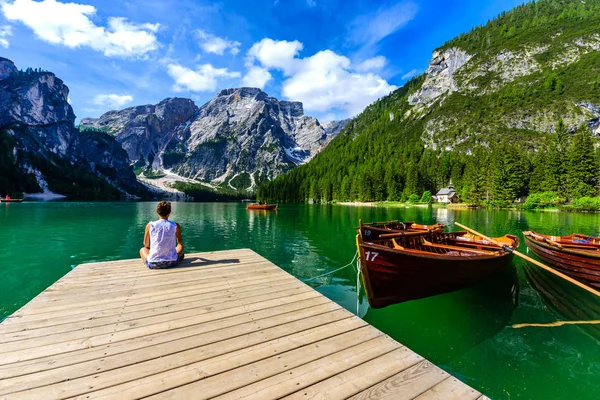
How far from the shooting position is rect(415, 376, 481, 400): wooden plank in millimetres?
3328

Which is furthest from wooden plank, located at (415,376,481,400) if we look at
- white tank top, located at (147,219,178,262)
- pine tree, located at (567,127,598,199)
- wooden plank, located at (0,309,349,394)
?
pine tree, located at (567,127,598,199)

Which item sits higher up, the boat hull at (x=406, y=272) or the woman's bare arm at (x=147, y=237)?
the woman's bare arm at (x=147, y=237)

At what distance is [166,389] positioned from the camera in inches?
131

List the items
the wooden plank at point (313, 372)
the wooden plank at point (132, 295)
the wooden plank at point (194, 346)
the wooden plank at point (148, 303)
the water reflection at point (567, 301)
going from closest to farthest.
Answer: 1. the wooden plank at point (313, 372)
2. the wooden plank at point (194, 346)
3. the wooden plank at point (148, 303)
4. the wooden plank at point (132, 295)
5. the water reflection at point (567, 301)

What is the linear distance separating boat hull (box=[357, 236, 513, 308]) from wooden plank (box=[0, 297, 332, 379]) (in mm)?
4208

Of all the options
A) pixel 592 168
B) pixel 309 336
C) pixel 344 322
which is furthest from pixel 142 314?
pixel 592 168

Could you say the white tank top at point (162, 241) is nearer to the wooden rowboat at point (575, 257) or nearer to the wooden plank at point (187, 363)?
the wooden plank at point (187, 363)

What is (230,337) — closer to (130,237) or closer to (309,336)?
(309,336)

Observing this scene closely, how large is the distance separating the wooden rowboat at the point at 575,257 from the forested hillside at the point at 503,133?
270ft

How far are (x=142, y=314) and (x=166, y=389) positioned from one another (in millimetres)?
2705

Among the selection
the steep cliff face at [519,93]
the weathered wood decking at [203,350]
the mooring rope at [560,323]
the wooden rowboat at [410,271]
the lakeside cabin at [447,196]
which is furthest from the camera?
the steep cliff face at [519,93]

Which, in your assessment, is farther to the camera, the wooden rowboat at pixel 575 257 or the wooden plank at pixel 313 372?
the wooden rowboat at pixel 575 257

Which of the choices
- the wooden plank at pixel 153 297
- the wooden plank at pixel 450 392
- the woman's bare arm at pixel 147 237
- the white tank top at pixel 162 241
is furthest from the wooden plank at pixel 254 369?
the woman's bare arm at pixel 147 237

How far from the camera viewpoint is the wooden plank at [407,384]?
3346 millimetres
